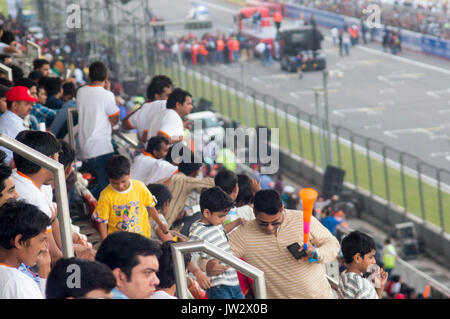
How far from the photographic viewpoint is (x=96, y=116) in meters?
8.78

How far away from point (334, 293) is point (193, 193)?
6.57 feet

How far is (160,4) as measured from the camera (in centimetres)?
7019

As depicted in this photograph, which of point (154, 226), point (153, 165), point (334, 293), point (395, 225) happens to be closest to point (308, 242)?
point (334, 293)

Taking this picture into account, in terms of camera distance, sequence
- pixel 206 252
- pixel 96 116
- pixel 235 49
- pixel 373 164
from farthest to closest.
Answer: pixel 235 49 → pixel 373 164 → pixel 96 116 → pixel 206 252

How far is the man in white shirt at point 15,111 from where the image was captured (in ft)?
24.9

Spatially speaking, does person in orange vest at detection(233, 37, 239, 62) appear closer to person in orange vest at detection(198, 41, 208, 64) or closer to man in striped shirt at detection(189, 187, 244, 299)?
person in orange vest at detection(198, 41, 208, 64)

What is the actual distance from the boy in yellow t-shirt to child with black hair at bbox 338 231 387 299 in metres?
1.60

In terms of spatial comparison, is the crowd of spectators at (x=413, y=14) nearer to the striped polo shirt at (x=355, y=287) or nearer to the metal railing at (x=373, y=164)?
the metal railing at (x=373, y=164)

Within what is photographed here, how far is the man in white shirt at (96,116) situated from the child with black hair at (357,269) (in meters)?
3.58

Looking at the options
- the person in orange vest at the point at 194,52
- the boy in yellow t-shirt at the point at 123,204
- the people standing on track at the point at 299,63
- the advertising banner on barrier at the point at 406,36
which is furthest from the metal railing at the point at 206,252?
the person in orange vest at the point at 194,52

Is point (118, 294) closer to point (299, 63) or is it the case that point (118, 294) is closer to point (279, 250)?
point (279, 250)

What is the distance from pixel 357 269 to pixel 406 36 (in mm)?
49379

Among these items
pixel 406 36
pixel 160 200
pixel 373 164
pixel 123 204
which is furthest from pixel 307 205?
pixel 406 36
